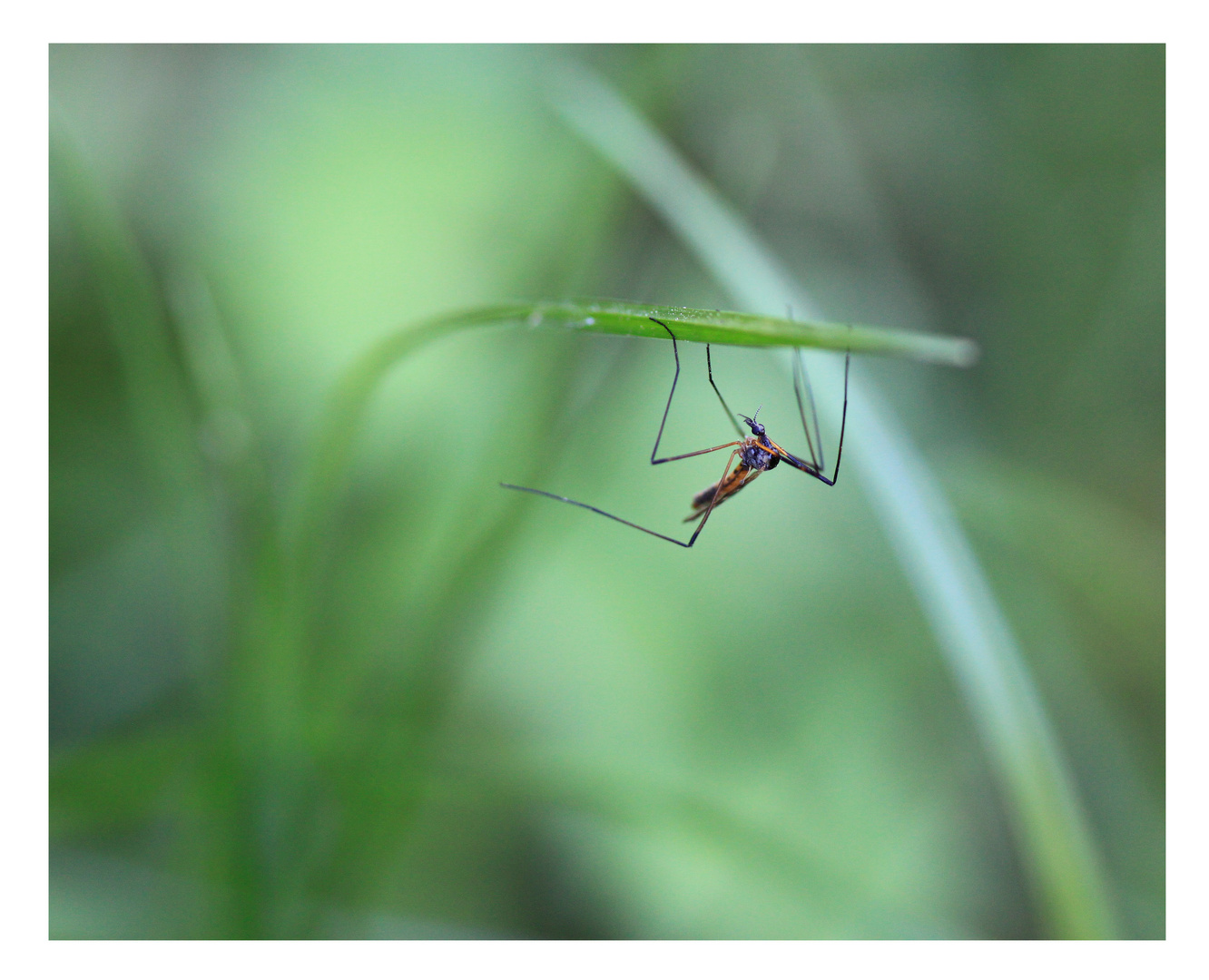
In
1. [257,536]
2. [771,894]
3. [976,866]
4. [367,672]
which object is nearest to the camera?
[257,536]

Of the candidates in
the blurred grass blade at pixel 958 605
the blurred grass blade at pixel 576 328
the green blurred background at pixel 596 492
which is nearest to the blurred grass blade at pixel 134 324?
the green blurred background at pixel 596 492

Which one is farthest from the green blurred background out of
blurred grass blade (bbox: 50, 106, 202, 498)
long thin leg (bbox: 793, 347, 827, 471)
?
long thin leg (bbox: 793, 347, 827, 471)

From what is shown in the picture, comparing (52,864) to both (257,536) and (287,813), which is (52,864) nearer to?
(287,813)

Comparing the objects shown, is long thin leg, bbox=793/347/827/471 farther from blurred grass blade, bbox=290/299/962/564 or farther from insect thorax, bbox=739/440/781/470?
blurred grass blade, bbox=290/299/962/564

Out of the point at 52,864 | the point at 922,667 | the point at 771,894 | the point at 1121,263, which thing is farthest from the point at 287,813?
the point at 1121,263

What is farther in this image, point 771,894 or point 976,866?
point 976,866

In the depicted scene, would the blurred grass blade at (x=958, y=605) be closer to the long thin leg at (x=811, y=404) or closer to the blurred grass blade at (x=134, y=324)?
the long thin leg at (x=811, y=404)

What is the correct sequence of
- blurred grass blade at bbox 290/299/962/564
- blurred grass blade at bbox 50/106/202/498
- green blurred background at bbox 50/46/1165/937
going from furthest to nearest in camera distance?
green blurred background at bbox 50/46/1165/937, blurred grass blade at bbox 50/106/202/498, blurred grass blade at bbox 290/299/962/564
